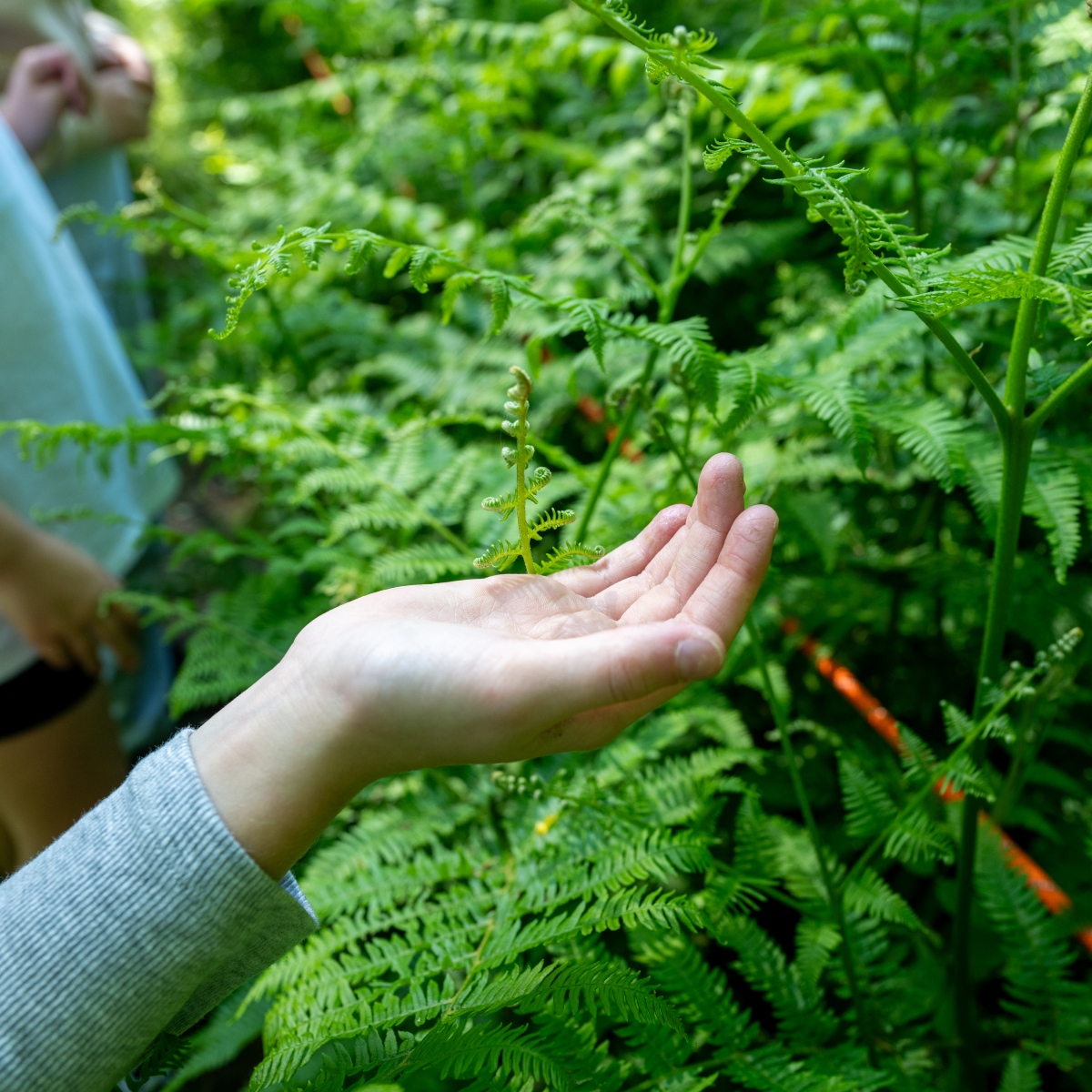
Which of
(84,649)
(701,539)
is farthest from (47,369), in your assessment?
(701,539)

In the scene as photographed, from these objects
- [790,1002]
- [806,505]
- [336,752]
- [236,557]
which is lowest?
[236,557]

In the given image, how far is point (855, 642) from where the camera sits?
205cm

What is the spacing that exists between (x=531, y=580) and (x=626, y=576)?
145mm

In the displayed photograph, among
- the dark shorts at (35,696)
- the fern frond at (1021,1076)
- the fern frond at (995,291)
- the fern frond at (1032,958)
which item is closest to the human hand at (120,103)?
the dark shorts at (35,696)

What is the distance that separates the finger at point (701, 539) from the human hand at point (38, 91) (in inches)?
89.4

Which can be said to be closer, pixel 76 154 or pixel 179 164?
pixel 76 154

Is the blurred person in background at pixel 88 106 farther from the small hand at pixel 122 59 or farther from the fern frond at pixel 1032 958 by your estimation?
the fern frond at pixel 1032 958

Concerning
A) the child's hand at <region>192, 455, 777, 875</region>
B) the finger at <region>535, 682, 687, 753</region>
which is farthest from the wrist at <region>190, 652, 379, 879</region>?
the finger at <region>535, 682, 687, 753</region>

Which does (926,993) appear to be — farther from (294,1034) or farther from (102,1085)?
(102,1085)

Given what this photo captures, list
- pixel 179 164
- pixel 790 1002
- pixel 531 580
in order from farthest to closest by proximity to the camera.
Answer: pixel 179 164 < pixel 790 1002 < pixel 531 580

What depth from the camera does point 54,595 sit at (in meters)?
2.00

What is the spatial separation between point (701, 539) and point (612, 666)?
273 millimetres

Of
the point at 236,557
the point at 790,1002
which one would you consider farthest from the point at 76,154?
the point at 790,1002

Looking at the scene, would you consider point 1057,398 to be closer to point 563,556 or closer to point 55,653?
point 563,556
